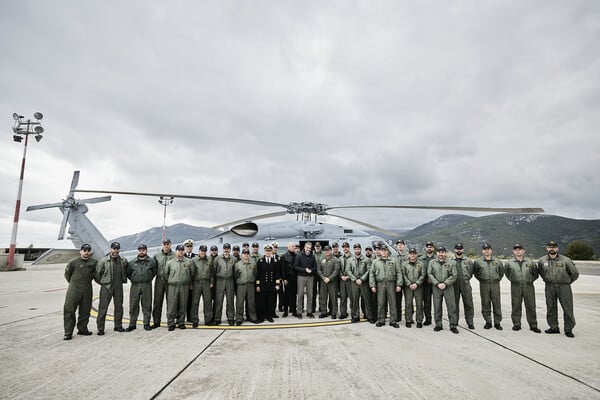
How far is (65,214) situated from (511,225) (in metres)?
227

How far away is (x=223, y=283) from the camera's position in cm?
699

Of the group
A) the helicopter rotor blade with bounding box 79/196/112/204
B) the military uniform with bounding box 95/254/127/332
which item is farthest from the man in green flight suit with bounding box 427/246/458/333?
the helicopter rotor blade with bounding box 79/196/112/204

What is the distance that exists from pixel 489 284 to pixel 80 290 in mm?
8507

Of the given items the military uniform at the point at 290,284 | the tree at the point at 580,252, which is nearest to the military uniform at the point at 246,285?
the military uniform at the point at 290,284

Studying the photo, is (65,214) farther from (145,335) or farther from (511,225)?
(511,225)

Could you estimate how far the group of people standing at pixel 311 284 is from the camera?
243 inches

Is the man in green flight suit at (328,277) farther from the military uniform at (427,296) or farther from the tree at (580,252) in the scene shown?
the tree at (580,252)

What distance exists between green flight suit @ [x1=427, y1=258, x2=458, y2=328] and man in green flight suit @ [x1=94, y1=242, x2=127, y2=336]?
6.55 m

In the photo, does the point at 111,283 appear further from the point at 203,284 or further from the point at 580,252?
the point at 580,252

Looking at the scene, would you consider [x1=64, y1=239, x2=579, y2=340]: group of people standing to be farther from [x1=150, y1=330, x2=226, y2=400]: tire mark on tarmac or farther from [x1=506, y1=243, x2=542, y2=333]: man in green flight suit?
[x1=150, y1=330, x2=226, y2=400]: tire mark on tarmac

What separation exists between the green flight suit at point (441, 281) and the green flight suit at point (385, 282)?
2.32 feet

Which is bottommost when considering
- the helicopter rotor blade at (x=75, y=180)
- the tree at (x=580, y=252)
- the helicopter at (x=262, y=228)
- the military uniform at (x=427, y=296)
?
the tree at (x=580, y=252)

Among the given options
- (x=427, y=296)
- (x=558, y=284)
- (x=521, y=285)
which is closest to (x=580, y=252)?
(x=558, y=284)

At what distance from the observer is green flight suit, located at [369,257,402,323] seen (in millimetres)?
6730
